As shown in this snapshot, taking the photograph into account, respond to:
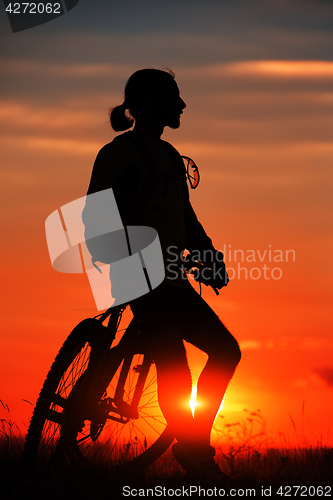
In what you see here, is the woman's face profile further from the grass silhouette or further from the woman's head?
the grass silhouette

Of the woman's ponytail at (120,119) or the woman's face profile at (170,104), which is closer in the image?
the woman's face profile at (170,104)

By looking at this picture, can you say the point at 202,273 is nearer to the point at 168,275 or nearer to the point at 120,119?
the point at 168,275

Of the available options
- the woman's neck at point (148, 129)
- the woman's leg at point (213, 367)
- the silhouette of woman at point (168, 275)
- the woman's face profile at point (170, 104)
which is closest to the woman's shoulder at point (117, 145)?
the silhouette of woman at point (168, 275)

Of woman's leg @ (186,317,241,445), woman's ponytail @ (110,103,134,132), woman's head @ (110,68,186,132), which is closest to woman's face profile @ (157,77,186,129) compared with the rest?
woman's head @ (110,68,186,132)

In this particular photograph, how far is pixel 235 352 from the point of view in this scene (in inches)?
214

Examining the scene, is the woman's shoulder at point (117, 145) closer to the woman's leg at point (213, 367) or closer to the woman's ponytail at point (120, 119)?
the woman's ponytail at point (120, 119)

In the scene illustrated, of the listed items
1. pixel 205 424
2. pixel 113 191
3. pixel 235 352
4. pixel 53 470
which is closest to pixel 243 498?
pixel 205 424

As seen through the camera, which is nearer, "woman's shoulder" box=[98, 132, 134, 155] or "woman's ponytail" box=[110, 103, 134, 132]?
"woman's shoulder" box=[98, 132, 134, 155]

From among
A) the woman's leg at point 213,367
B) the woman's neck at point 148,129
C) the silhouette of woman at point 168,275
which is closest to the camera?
the silhouette of woman at point 168,275

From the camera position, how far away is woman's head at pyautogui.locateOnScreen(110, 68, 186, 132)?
5.45 meters

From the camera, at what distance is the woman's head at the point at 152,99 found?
545 cm

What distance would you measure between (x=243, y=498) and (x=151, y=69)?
9.66 ft

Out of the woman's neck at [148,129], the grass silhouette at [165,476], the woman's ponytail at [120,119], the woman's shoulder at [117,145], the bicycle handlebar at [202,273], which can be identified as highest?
the woman's ponytail at [120,119]

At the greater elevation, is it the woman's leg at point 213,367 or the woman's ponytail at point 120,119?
the woman's ponytail at point 120,119
